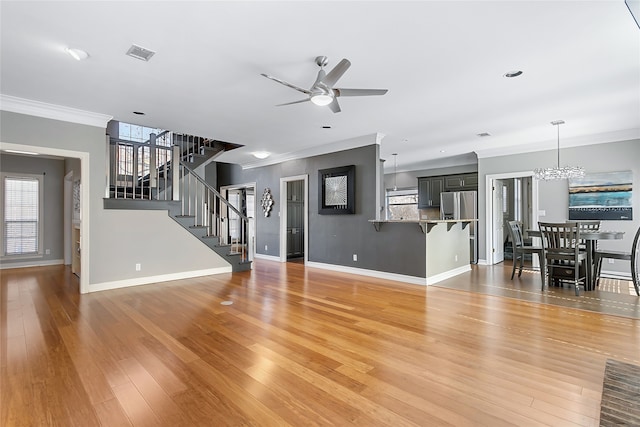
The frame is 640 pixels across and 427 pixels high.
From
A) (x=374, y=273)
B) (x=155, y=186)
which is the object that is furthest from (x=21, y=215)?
(x=374, y=273)

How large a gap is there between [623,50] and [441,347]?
3.20m

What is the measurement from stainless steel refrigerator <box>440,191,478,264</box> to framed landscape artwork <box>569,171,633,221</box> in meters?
1.94

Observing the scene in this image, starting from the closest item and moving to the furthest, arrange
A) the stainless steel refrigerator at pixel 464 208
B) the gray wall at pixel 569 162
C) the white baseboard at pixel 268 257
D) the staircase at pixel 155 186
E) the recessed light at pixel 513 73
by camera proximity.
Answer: the recessed light at pixel 513 73 < the staircase at pixel 155 186 < the gray wall at pixel 569 162 < the stainless steel refrigerator at pixel 464 208 < the white baseboard at pixel 268 257

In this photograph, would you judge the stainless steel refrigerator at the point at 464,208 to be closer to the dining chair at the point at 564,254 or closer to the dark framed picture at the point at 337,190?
the dining chair at the point at 564,254

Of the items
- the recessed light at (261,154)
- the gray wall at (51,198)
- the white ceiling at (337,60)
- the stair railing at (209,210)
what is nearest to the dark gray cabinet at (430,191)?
the white ceiling at (337,60)

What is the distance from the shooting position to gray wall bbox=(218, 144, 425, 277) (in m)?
5.54

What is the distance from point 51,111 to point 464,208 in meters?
8.33

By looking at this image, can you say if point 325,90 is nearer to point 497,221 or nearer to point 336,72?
point 336,72

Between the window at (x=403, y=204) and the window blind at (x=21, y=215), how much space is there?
9.36m

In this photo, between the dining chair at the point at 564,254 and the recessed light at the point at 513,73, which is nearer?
the recessed light at the point at 513,73

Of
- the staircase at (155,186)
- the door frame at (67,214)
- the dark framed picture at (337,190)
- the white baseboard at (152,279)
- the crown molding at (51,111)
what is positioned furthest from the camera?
the door frame at (67,214)

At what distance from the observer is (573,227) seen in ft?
14.8

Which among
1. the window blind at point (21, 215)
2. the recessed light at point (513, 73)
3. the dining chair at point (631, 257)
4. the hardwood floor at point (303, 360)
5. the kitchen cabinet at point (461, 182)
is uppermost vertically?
the recessed light at point (513, 73)

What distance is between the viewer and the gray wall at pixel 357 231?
5.54 meters
